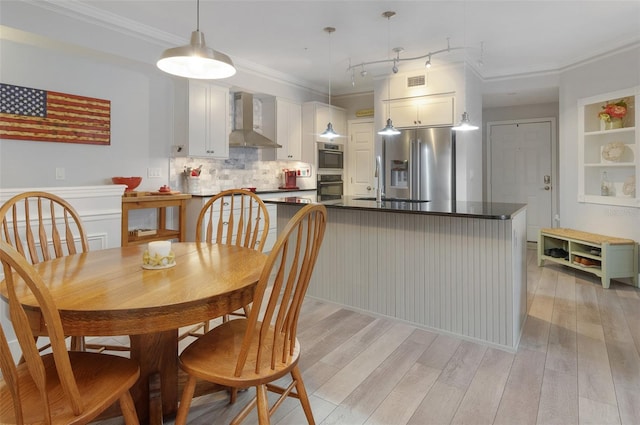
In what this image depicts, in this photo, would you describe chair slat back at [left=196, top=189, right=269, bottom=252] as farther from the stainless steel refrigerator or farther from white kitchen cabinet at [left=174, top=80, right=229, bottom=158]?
the stainless steel refrigerator

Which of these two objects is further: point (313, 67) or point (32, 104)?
point (313, 67)

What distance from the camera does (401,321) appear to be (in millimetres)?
2869

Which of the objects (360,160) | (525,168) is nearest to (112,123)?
(360,160)

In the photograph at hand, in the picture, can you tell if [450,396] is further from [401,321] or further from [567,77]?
[567,77]

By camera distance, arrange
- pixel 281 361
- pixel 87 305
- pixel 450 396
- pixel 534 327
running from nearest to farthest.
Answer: pixel 87 305 < pixel 281 361 < pixel 450 396 < pixel 534 327

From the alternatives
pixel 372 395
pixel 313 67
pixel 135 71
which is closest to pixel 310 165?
pixel 313 67

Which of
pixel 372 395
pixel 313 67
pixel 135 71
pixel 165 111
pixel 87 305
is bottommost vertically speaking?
pixel 372 395

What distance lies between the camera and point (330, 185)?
20.8 ft

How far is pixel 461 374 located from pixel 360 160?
467 cm

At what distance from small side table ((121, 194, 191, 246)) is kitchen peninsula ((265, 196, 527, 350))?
4.85 feet

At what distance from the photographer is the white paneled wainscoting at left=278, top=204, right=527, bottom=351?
2.44 meters

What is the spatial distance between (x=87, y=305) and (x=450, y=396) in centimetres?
168

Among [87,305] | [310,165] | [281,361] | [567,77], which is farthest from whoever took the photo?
[310,165]

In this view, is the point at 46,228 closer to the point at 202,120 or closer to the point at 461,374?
the point at 202,120
